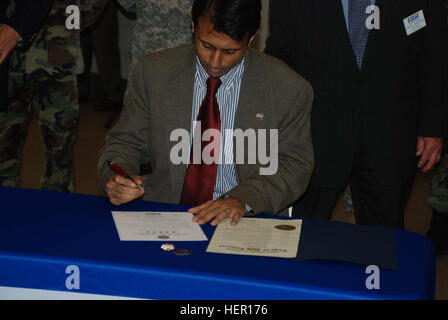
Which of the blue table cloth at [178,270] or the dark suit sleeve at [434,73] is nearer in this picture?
the blue table cloth at [178,270]

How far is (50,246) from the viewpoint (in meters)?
1.88

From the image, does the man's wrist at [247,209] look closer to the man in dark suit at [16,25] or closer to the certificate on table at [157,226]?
the certificate on table at [157,226]

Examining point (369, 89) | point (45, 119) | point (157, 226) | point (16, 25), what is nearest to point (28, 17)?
point (16, 25)

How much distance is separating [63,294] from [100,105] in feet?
18.9

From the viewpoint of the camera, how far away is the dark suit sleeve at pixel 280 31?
2963mm

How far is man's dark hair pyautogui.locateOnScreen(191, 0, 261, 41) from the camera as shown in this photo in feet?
7.51

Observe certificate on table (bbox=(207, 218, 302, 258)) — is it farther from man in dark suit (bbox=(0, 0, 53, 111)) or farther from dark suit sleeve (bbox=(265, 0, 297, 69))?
man in dark suit (bbox=(0, 0, 53, 111))

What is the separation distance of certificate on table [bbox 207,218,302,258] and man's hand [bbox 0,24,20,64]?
1.84 metres

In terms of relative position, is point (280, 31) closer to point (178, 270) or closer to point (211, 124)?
point (211, 124)

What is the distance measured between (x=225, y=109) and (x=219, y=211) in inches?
20.5

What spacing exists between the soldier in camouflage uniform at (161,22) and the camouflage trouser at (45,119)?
1.55 feet

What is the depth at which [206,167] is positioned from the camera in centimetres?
251

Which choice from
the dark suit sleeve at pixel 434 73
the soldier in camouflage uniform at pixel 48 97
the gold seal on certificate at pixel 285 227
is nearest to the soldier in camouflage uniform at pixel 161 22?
the soldier in camouflage uniform at pixel 48 97

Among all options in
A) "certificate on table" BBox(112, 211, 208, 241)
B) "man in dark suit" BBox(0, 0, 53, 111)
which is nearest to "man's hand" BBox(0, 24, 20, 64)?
"man in dark suit" BBox(0, 0, 53, 111)
